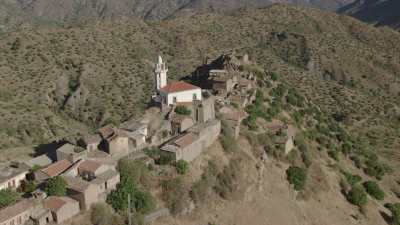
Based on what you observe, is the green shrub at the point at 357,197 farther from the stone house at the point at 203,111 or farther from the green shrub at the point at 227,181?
the stone house at the point at 203,111

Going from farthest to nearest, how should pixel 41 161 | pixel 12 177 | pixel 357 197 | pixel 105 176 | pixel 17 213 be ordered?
pixel 357 197 < pixel 41 161 < pixel 12 177 < pixel 105 176 < pixel 17 213

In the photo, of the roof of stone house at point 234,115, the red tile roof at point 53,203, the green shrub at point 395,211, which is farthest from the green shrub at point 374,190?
the red tile roof at point 53,203

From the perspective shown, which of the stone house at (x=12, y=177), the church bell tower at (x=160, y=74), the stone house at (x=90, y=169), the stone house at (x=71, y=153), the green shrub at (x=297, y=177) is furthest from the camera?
the church bell tower at (x=160, y=74)

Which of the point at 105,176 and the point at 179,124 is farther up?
the point at 179,124

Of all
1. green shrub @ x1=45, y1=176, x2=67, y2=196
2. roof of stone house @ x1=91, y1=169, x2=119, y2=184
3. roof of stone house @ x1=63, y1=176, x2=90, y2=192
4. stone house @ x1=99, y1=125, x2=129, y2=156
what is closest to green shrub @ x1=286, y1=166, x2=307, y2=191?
stone house @ x1=99, y1=125, x2=129, y2=156

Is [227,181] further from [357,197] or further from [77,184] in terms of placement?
[357,197]

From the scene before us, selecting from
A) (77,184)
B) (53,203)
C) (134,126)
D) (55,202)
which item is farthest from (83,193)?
(134,126)

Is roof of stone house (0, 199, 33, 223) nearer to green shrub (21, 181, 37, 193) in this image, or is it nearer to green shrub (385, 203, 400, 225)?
green shrub (21, 181, 37, 193)

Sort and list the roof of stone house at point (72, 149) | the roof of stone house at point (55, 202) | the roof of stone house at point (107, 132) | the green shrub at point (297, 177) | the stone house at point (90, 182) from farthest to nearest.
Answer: the green shrub at point (297, 177)
the roof of stone house at point (107, 132)
the roof of stone house at point (72, 149)
the stone house at point (90, 182)
the roof of stone house at point (55, 202)
